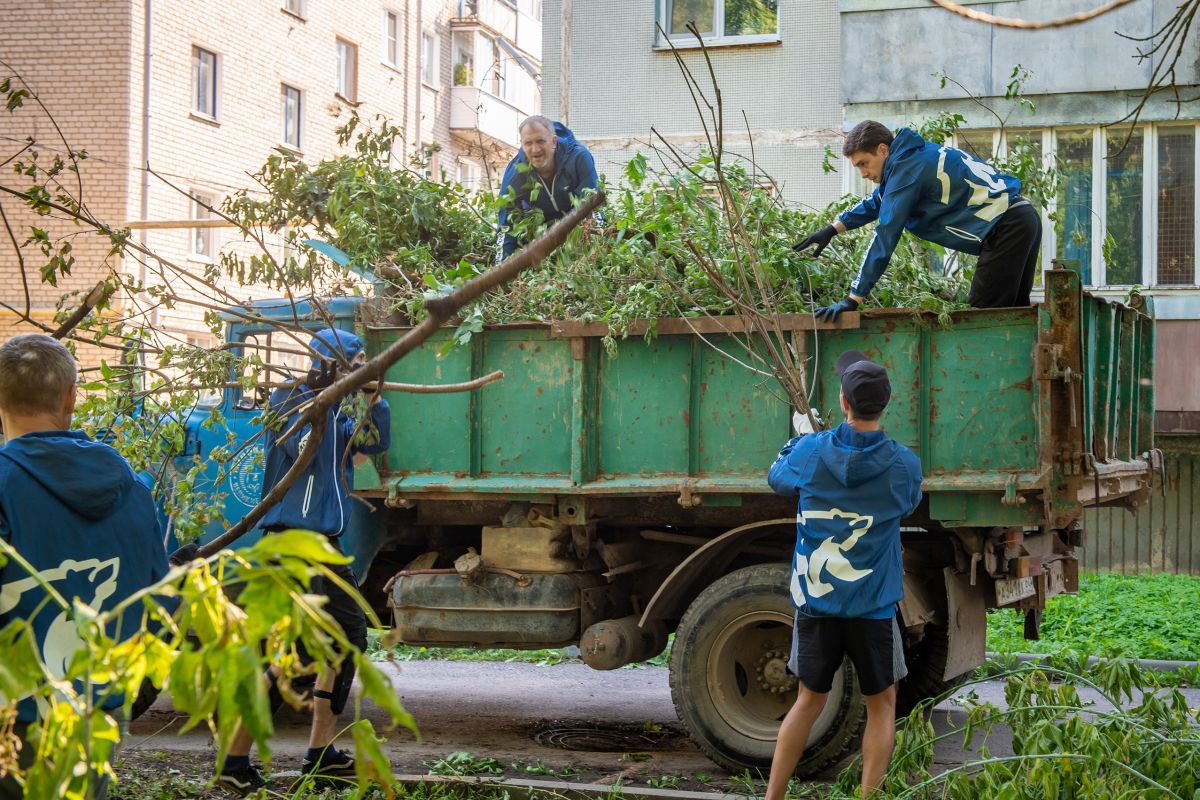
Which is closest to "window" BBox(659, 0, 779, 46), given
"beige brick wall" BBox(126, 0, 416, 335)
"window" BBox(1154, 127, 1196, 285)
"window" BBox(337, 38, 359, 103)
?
"window" BBox(1154, 127, 1196, 285)

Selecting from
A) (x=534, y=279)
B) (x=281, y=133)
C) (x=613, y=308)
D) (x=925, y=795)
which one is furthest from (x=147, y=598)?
(x=281, y=133)

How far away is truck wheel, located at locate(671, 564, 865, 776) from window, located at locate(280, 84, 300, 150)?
2153 cm

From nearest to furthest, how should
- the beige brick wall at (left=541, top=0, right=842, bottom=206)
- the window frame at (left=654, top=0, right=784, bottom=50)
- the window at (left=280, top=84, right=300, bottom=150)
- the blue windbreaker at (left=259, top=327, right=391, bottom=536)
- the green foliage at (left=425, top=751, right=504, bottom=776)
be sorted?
the blue windbreaker at (left=259, top=327, right=391, bottom=536) → the green foliage at (left=425, top=751, right=504, bottom=776) → the beige brick wall at (left=541, top=0, right=842, bottom=206) → the window frame at (left=654, top=0, right=784, bottom=50) → the window at (left=280, top=84, right=300, bottom=150)

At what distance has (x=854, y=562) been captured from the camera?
5180 mm

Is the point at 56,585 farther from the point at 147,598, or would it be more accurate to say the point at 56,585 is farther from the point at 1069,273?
the point at 1069,273

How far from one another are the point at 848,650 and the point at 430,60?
2836 cm

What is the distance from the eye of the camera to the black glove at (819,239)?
270 inches

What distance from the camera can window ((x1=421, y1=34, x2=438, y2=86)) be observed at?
103 ft

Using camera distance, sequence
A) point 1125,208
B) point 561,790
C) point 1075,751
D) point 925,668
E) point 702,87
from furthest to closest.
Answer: point 702,87, point 1125,208, point 925,668, point 561,790, point 1075,751

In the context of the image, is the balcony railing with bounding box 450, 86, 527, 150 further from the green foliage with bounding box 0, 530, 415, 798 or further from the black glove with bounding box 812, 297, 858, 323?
the green foliage with bounding box 0, 530, 415, 798

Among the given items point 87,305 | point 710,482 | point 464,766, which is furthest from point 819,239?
point 87,305

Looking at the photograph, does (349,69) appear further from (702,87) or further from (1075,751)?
(1075,751)

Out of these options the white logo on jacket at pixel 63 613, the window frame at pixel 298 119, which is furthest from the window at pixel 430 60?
the white logo on jacket at pixel 63 613

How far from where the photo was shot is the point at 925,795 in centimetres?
487
